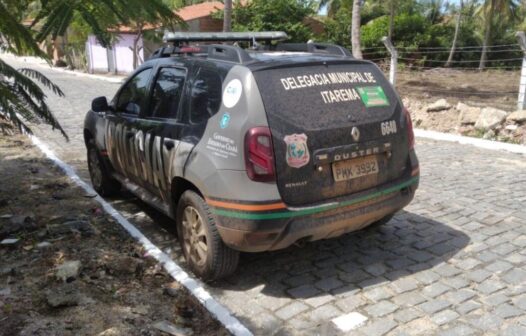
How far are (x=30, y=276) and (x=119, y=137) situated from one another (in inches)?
68.9

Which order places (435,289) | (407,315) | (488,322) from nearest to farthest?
(488,322)
(407,315)
(435,289)

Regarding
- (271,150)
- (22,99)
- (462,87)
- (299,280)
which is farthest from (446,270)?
(462,87)

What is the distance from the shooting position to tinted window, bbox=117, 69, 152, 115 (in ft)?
16.4

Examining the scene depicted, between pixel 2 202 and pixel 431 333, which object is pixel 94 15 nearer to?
→ pixel 431 333

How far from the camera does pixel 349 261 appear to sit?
4.34 metres

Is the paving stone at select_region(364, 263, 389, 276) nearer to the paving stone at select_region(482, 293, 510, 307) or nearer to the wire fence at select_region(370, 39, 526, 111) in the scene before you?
the paving stone at select_region(482, 293, 510, 307)

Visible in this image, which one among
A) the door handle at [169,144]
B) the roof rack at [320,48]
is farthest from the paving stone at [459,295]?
the door handle at [169,144]

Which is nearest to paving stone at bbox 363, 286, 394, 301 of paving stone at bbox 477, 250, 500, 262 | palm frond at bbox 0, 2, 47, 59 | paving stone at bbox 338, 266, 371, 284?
paving stone at bbox 338, 266, 371, 284

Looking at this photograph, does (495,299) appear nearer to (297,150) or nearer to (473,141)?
(297,150)

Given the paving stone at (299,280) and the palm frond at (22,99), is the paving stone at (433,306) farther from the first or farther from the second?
the palm frond at (22,99)

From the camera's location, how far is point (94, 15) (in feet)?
8.38

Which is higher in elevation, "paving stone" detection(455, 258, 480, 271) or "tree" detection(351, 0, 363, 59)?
"tree" detection(351, 0, 363, 59)

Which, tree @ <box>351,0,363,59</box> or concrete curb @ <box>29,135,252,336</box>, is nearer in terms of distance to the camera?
concrete curb @ <box>29,135,252,336</box>

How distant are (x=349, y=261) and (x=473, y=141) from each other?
626 centimetres
